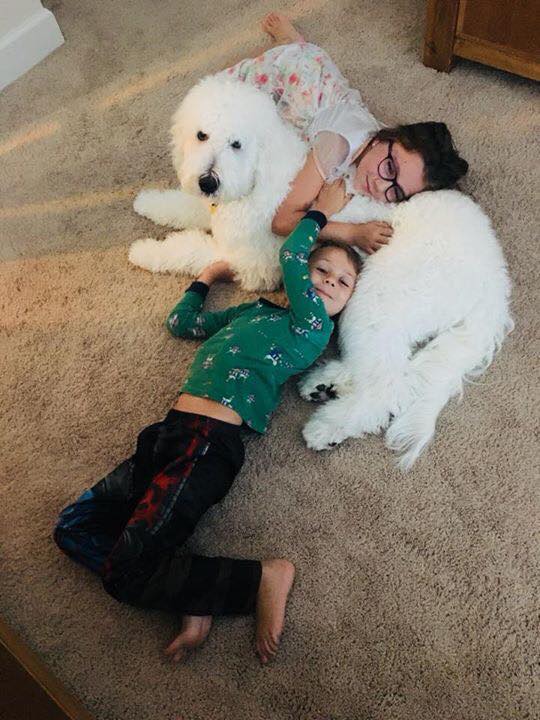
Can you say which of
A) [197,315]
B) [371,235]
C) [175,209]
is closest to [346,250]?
[371,235]

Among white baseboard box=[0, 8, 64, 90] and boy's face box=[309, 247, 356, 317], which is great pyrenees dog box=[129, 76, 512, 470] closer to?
boy's face box=[309, 247, 356, 317]

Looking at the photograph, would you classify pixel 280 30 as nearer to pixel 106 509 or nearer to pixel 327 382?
pixel 327 382

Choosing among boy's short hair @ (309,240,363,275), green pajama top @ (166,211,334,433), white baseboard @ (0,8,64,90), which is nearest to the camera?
green pajama top @ (166,211,334,433)

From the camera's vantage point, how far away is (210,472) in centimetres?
112

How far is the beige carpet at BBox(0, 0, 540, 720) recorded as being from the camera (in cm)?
104

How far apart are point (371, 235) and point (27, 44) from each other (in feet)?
4.15

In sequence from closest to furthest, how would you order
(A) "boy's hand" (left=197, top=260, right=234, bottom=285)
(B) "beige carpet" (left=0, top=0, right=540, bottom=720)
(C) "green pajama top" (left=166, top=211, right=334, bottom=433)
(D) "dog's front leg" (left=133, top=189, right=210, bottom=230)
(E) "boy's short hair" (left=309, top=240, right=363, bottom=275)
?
(B) "beige carpet" (left=0, top=0, right=540, bottom=720) < (C) "green pajama top" (left=166, top=211, right=334, bottom=433) < (E) "boy's short hair" (left=309, top=240, right=363, bottom=275) < (A) "boy's hand" (left=197, top=260, right=234, bottom=285) < (D) "dog's front leg" (left=133, top=189, right=210, bottom=230)

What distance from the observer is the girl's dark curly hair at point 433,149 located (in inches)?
54.5

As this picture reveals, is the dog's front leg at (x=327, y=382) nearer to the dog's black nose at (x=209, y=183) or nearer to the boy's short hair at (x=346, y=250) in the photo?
the boy's short hair at (x=346, y=250)

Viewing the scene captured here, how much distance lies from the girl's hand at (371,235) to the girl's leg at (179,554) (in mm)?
504

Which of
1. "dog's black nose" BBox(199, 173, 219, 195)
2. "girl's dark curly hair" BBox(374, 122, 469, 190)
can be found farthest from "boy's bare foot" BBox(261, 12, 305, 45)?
"dog's black nose" BBox(199, 173, 219, 195)

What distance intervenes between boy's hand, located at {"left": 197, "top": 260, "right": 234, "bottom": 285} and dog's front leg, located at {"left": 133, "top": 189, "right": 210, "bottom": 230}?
0.47ft

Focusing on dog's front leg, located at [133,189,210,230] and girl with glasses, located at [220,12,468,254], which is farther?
dog's front leg, located at [133,189,210,230]

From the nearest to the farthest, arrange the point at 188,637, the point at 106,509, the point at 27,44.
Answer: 1. the point at 188,637
2. the point at 106,509
3. the point at 27,44
